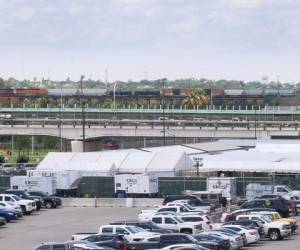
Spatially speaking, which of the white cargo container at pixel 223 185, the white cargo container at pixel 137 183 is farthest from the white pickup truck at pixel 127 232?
the white cargo container at pixel 137 183

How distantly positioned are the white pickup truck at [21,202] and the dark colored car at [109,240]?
21078mm

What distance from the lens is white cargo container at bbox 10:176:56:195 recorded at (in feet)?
251

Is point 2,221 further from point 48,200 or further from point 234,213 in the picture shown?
point 234,213

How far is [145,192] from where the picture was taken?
75.1m

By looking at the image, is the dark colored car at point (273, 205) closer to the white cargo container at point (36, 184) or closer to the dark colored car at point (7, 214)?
the dark colored car at point (7, 214)

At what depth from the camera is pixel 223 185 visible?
241 ft

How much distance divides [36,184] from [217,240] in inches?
1241

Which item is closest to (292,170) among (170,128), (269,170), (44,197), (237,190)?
(269,170)

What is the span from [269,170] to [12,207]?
2352 cm

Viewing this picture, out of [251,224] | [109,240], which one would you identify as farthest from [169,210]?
[109,240]

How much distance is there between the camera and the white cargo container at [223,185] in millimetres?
73312

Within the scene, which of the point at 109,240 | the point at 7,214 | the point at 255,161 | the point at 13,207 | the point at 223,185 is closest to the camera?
the point at 109,240

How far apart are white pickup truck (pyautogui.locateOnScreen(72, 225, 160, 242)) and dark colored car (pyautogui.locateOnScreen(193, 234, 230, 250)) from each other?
80.7 inches

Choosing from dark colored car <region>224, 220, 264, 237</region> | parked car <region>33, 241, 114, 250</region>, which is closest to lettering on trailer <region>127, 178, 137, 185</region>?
dark colored car <region>224, 220, 264, 237</region>
